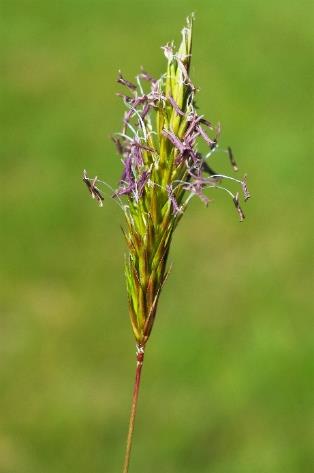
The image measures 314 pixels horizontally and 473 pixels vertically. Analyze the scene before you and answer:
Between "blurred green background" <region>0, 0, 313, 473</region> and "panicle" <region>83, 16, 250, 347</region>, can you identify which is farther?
"blurred green background" <region>0, 0, 313, 473</region>

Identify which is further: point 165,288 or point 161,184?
point 165,288

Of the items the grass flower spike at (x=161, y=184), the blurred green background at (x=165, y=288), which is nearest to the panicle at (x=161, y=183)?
the grass flower spike at (x=161, y=184)

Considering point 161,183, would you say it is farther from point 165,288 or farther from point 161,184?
point 165,288

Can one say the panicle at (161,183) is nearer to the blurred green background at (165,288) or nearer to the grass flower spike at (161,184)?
the grass flower spike at (161,184)

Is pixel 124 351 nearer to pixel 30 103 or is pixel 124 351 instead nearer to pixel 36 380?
pixel 36 380

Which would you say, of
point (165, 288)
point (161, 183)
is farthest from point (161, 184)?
point (165, 288)

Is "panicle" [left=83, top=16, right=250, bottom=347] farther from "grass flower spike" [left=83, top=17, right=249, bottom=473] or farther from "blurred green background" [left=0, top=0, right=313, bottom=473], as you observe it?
"blurred green background" [left=0, top=0, right=313, bottom=473]

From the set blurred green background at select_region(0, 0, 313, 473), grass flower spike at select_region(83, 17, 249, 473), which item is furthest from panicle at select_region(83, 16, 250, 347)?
blurred green background at select_region(0, 0, 313, 473)

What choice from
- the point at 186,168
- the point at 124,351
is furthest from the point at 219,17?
the point at 186,168
